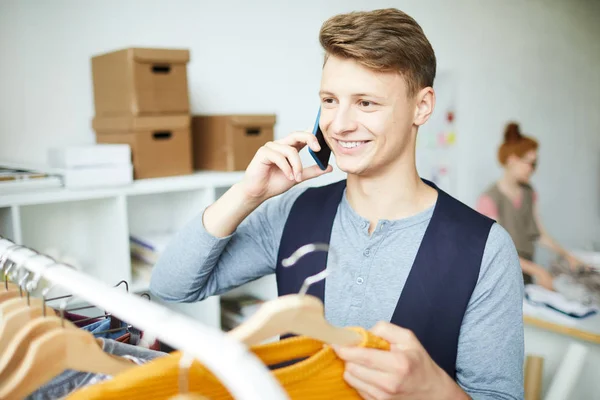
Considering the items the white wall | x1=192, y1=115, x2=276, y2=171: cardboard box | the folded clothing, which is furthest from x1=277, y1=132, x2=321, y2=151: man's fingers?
the folded clothing

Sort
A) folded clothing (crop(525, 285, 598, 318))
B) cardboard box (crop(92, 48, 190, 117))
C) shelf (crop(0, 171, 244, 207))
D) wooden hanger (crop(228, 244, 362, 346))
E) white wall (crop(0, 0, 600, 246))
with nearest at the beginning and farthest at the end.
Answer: wooden hanger (crop(228, 244, 362, 346)) → shelf (crop(0, 171, 244, 207)) → cardboard box (crop(92, 48, 190, 117)) → white wall (crop(0, 0, 600, 246)) → folded clothing (crop(525, 285, 598, 318))

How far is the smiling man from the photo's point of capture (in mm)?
1224

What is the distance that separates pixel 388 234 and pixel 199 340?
804 millimetres

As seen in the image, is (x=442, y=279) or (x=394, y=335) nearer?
(x=394, y=335)

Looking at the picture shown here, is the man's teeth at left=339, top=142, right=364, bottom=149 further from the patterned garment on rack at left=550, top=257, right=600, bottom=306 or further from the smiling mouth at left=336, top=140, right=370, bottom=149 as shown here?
the patterned garment on rack at left=550, top=257, right=600, bottom=306

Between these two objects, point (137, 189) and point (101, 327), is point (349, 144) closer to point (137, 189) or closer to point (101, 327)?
point (101, 327)

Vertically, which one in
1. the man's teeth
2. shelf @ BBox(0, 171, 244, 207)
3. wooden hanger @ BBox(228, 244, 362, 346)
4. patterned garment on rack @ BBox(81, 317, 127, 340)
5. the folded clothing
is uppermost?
the man's teeth

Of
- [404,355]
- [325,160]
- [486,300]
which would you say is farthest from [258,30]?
[404,355]

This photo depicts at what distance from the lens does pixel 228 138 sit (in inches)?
92.0

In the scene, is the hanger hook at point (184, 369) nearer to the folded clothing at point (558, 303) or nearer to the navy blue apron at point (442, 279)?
the navy blue apron at point (442, 279)

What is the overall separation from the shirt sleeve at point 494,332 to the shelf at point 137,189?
1250 mm

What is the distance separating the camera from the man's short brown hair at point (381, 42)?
1229 mm

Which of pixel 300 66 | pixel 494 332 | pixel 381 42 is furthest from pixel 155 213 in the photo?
pixel 494 332

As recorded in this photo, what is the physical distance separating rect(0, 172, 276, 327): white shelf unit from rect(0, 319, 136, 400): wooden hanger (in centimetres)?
126
